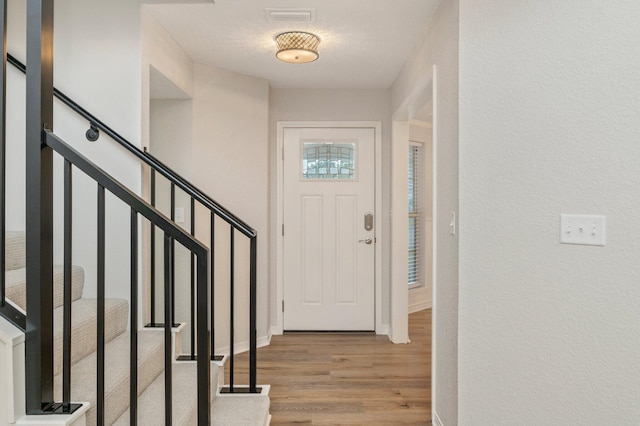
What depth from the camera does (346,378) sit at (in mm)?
3199

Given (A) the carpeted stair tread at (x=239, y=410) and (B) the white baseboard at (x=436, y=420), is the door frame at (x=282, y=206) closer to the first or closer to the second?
(B) the white baseboard at (x=436, y=420)

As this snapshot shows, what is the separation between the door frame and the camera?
4352mm

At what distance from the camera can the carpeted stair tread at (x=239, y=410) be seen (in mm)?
2074

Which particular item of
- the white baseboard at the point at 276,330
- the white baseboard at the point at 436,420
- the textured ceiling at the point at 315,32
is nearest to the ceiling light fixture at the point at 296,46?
the textured ceiling at the point at 315,32

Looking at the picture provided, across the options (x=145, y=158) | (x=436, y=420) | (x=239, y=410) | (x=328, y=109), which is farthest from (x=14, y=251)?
(x=328, y=109)

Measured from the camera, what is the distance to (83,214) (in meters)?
2.45
